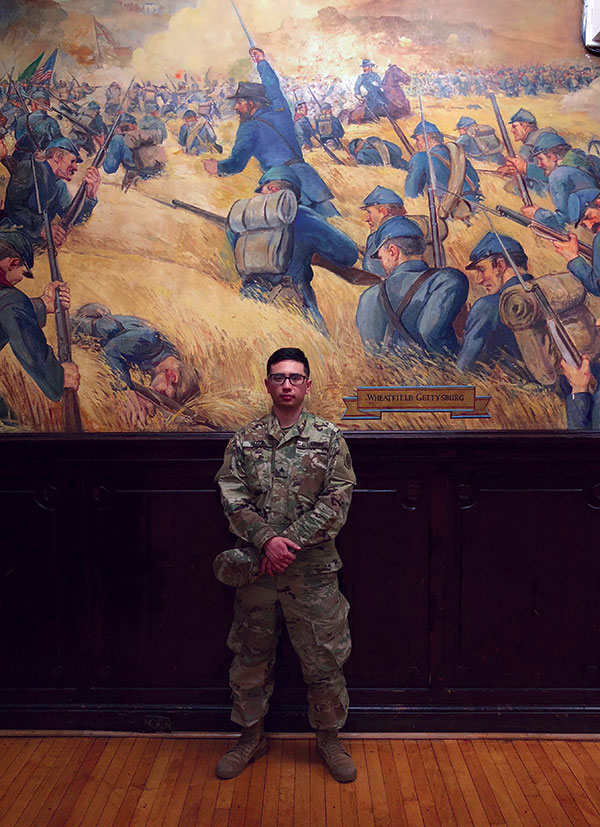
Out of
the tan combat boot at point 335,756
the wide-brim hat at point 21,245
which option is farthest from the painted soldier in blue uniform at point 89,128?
the tan combat boot at point 335,756

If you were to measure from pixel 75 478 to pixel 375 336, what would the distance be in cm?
149

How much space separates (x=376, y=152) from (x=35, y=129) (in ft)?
5.02

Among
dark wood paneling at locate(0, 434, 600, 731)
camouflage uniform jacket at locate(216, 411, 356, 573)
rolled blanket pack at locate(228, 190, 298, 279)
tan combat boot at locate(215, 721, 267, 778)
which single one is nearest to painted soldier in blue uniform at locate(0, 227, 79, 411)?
dark wood paneling at locate(0, 434, 600, 731)

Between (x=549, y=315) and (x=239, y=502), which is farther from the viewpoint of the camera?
(x=549, y=315)

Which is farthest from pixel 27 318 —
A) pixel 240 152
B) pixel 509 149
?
pixel 509 149

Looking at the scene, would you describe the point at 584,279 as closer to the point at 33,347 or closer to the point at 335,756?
the point at 335,756

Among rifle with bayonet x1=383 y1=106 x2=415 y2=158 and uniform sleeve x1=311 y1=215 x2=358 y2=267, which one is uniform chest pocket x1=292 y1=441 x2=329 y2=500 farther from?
rifle with bayonet x1=383 y1=106 x2=415 y2=158

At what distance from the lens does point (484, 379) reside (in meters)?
2.93

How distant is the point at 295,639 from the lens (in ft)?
8.70

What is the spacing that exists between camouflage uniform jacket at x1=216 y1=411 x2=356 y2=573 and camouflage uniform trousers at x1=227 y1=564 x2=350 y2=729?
11 cm

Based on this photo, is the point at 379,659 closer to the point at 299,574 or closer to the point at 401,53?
the point at 299,574

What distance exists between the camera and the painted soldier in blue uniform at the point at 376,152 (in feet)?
9.55

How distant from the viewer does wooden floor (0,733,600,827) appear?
7.89ft

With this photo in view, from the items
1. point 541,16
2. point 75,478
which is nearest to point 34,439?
point 75,478
